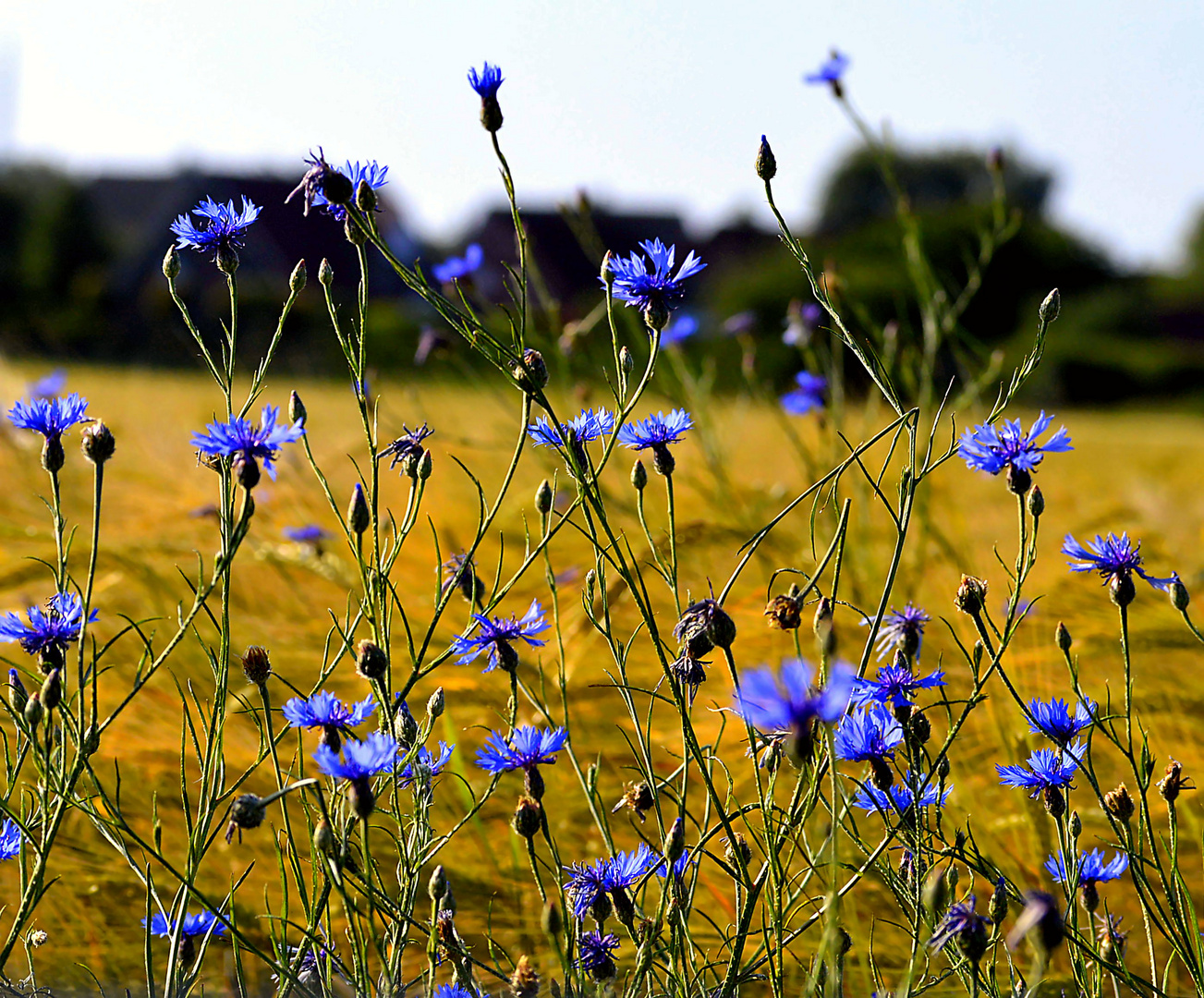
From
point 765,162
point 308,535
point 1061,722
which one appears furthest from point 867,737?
point 308,535

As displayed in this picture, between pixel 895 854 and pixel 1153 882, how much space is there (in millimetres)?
254

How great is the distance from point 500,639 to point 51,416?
1.06 ft

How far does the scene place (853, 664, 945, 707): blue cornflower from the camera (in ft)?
2.47

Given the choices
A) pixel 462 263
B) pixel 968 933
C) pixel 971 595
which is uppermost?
pixel 462 263

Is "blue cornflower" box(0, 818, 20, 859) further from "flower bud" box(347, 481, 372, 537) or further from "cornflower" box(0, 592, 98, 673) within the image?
"flower bud" box(347, 481, 372, 537)

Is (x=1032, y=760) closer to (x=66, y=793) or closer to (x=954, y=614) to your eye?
(x=66, y=793)

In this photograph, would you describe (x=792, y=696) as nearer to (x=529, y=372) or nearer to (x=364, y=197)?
(x=529, y=372)

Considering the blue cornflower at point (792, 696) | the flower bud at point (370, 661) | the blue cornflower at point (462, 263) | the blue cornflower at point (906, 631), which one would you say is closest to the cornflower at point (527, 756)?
the flower bud at point (370, 661)

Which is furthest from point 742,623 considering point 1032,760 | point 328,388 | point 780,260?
point 780,260

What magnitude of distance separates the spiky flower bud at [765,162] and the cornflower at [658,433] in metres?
0.16

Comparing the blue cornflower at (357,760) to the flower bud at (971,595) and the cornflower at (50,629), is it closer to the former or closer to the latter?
the cornflower at (50,629)

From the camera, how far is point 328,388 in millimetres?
6758

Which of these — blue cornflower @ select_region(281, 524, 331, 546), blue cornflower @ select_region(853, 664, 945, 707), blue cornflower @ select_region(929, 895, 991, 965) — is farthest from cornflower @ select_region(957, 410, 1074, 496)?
blue cornflower @ select_region(281, 524, 331, 546)

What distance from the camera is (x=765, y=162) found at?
2.60 feet
